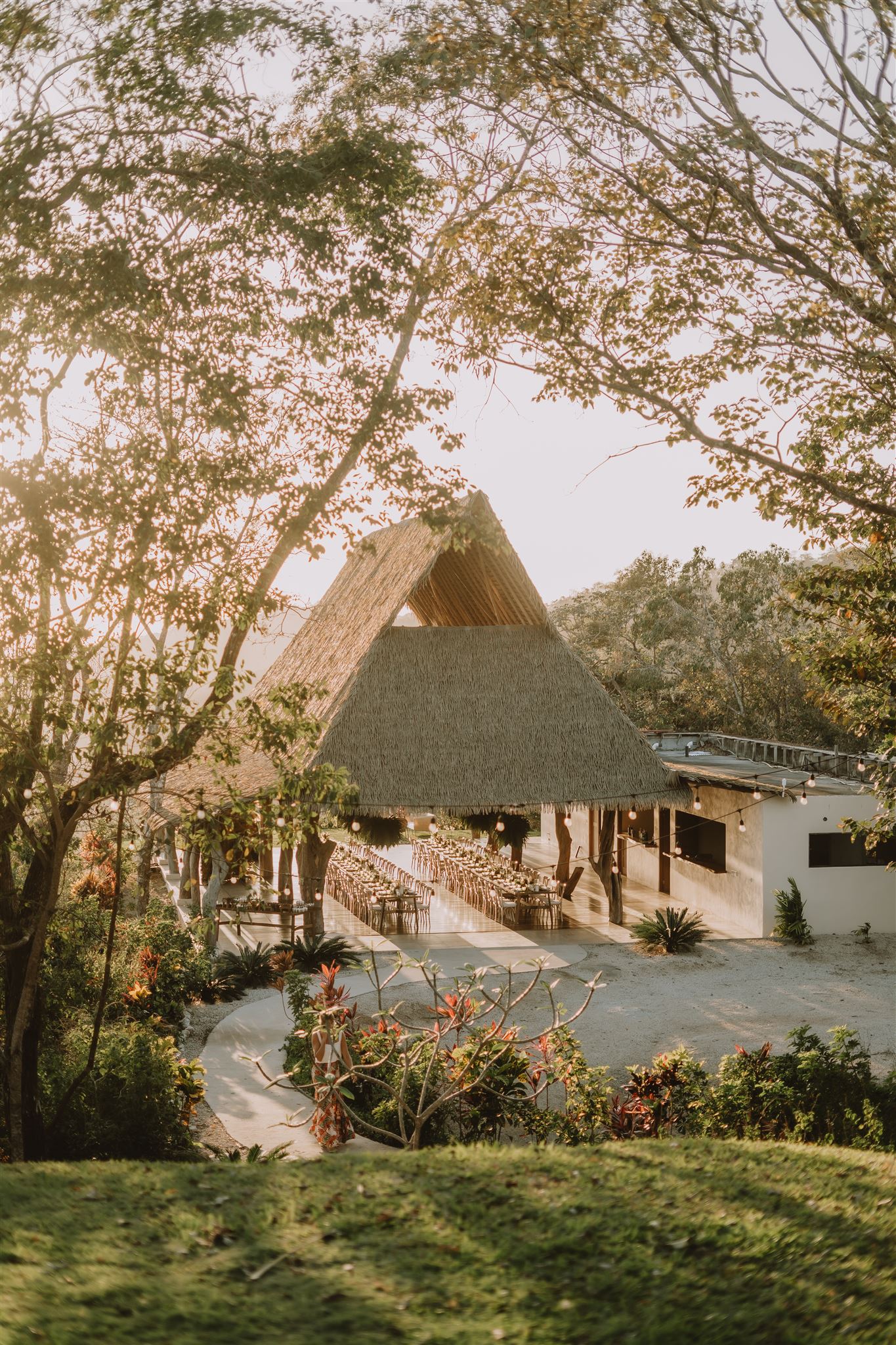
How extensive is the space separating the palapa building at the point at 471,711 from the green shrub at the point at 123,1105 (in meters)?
8.19

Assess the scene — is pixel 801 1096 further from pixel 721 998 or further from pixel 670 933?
pixel 670 933

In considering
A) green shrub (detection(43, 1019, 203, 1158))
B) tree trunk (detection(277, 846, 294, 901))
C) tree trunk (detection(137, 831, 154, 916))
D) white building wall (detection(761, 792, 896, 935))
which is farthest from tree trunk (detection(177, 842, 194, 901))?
green shrub (detection(43, 1019, 203, 1158))

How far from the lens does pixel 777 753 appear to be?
930 inches

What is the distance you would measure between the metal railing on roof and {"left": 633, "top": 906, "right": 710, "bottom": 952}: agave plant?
317cm

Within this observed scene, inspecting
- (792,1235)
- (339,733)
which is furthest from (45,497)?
(339,733)

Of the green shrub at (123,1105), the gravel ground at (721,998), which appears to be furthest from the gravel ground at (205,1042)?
the gravel ground at (721,998)

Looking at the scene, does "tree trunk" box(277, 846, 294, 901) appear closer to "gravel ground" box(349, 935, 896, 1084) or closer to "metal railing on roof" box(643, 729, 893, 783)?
"gravel ground" box(349, 935, 896, 1084)

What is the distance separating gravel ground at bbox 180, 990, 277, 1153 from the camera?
911cm

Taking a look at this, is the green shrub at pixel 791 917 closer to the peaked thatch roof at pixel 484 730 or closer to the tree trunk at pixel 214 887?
the peaked thatch roof at pixel 484 730

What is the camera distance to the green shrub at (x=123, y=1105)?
7.88 meters

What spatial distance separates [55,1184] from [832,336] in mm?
7569

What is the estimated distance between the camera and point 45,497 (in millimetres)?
6746

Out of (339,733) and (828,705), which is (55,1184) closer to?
(828,705)

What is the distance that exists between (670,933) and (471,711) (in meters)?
4.72
